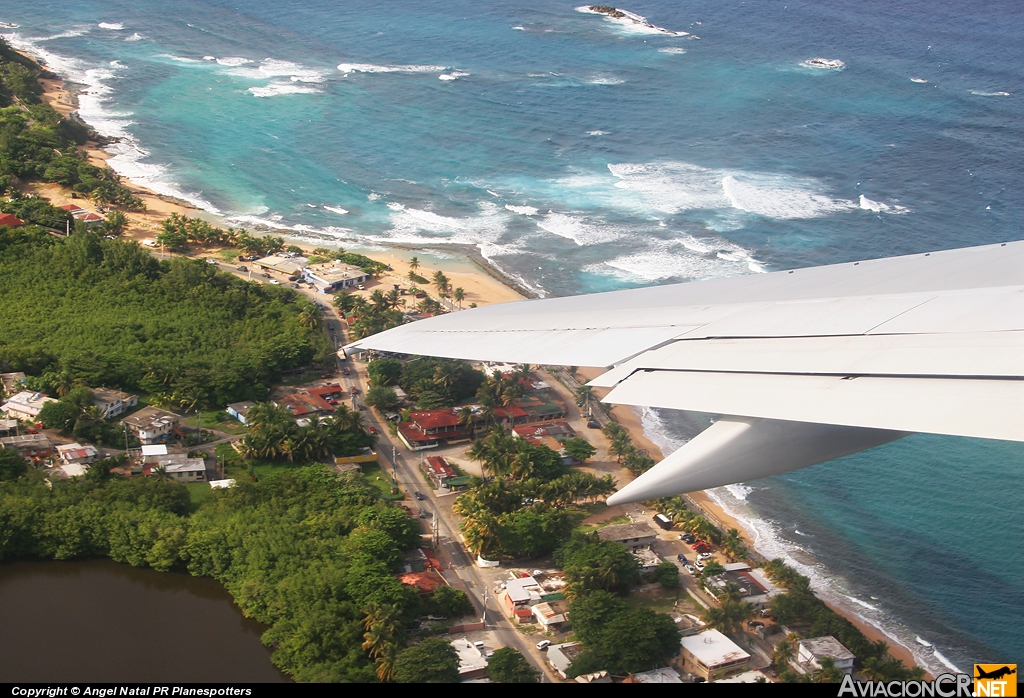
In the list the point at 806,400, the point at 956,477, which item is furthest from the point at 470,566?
the point at 806,400

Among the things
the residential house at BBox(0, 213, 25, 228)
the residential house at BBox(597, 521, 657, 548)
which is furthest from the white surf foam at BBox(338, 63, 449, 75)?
the residential house at BBox(597, 521, 657, 548)

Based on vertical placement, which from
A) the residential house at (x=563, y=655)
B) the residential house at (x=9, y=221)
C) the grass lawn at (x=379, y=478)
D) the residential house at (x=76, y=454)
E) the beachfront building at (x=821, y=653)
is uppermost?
the residential house at (x=9, y=221)

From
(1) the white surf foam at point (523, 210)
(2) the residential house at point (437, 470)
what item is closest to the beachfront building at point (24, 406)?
(2) the residential house at point (437, 470)

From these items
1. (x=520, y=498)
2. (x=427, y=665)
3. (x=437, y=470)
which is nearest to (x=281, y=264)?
(x=437, y=470)

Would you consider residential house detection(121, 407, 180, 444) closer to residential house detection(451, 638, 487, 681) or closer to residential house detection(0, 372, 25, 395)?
residential house detection(0, 372, 25, 395)

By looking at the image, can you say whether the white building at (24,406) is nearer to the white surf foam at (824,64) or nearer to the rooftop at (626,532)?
the rooftop at (626,532)

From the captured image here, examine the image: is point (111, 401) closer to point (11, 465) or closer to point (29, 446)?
point (29, 446)
